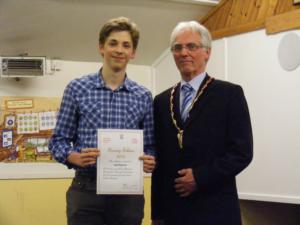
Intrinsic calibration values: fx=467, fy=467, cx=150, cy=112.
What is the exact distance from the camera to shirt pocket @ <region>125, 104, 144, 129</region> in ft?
5.77

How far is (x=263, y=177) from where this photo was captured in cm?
299

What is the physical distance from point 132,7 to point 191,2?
1.39 feet

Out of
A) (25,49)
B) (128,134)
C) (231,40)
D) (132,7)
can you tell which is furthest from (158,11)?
(128,134)

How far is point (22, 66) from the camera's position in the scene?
3273 millimetres

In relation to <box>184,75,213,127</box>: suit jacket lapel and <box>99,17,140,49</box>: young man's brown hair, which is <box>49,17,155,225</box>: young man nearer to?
<box>99,17,140,49</box>: young man's brown hair

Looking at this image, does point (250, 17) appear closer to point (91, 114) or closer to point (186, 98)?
point (186, 98)

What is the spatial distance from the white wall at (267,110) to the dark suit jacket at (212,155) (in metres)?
1.19

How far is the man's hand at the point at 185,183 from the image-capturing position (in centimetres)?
167

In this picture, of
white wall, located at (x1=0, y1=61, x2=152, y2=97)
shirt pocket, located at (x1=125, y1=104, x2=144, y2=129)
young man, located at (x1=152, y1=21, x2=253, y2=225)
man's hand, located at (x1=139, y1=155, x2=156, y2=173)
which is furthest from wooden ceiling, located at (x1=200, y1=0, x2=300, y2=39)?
man's hand, located at (x1=139, y1=155, x2=156, y2=173)

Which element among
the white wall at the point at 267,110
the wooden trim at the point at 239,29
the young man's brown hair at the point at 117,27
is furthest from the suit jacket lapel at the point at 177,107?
the wooden trim at the point at 239,29

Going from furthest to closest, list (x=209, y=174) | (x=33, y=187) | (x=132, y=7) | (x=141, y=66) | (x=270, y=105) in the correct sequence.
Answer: (x=141, y=66)
(x=33, y=187)
(x=132, y=7)
(x=270, y=105)
(x=209, y=174)

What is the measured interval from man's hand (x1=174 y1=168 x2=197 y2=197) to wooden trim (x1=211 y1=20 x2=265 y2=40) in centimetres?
162

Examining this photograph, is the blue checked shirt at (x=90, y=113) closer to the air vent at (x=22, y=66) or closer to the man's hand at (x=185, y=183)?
the man's hand at (x=185, y=183)

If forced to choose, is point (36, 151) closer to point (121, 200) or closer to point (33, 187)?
point (33, 187)
